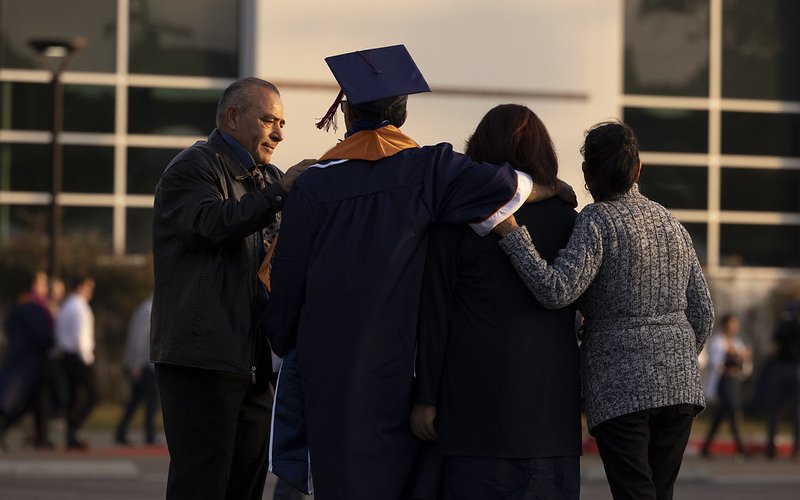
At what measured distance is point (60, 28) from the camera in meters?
21.4

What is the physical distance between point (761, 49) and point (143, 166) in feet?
32.5

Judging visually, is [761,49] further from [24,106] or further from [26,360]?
[26,360]

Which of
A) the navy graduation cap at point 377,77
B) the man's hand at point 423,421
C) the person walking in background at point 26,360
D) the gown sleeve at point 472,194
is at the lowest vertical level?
the person walking in background at point 26,360

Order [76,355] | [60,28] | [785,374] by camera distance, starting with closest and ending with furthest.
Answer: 1. [76,355]
2. [785,374]
3. [60,28]

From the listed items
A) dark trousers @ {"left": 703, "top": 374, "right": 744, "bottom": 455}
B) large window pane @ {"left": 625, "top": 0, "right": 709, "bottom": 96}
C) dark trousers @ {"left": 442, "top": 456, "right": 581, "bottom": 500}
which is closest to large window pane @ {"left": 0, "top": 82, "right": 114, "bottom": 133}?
large window pane @ {"left": 625, "top": 0, "right": 709, "bottom": 96}

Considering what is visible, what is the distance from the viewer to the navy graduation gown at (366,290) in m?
4.57

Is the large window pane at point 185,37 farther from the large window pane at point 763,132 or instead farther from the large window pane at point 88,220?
the large window pane at point 763,132

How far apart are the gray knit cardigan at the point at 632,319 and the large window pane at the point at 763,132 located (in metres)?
19.0

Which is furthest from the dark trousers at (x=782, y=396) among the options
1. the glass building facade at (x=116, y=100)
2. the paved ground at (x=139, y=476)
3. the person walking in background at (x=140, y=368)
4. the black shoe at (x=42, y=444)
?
the glass building facade at (x=116, y=100)

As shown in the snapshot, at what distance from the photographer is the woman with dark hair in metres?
4.65

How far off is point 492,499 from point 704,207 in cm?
1941

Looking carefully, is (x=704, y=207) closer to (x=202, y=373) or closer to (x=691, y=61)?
(x=691, y=61)

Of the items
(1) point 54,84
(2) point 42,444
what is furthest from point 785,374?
(1) point 54,84

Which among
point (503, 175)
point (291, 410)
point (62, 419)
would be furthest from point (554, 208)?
point (62, 419)
